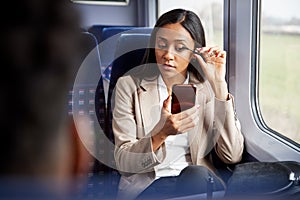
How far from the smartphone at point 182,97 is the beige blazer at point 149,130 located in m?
0.02

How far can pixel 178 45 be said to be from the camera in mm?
798


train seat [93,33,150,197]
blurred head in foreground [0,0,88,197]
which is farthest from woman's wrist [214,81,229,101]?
blurred head in foreground [0,0,88,197]

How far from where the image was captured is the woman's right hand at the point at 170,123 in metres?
0.75

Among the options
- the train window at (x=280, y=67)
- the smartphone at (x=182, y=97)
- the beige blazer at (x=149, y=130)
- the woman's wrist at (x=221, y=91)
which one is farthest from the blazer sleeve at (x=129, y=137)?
the train window at (x=280, y=67)

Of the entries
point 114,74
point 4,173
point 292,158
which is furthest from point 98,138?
point 4,173

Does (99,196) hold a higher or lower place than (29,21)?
lower

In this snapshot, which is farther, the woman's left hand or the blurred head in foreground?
the woman's left hand

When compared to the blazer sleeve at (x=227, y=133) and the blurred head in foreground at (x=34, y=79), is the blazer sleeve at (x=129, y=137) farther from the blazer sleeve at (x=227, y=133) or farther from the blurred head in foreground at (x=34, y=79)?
the blurred head in foreground at (x=34, y=79)

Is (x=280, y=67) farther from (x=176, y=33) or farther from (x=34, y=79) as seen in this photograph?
(x=34, y=79)

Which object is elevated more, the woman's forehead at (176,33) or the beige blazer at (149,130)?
the woman's forehead at (176,33)

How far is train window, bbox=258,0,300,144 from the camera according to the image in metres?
0.80

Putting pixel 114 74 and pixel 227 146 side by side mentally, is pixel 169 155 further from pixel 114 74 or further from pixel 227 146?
pixel 114 74

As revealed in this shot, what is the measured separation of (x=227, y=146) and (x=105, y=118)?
1.17 feet

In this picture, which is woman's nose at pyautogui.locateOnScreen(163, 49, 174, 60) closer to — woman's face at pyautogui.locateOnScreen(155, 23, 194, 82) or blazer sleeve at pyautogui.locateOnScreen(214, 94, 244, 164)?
woman's face at pyautogui.locateOnScreen(155, 23, 194, 82)
